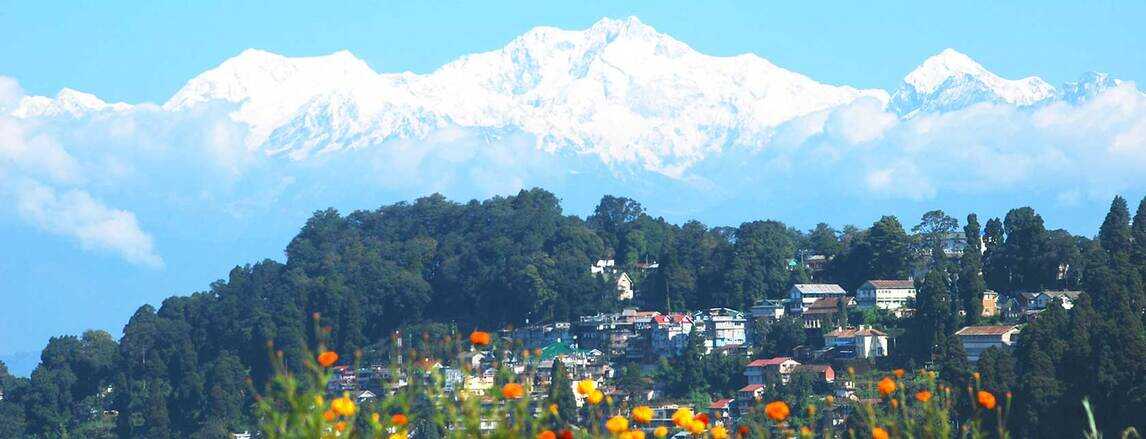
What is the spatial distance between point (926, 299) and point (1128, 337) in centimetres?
1506

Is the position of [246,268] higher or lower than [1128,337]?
higher

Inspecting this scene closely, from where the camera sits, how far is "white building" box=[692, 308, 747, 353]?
6306 cm

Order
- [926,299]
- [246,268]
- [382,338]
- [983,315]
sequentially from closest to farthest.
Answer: [926,299], [983,315], [382,338], [246,268]

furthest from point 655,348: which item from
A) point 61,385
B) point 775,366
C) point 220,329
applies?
point 61,385

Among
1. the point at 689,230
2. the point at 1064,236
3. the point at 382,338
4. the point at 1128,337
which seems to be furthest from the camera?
the point at 689,230

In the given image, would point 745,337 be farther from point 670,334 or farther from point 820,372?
point 820,372

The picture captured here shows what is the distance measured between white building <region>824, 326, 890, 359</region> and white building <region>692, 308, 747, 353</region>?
4289 millimetres

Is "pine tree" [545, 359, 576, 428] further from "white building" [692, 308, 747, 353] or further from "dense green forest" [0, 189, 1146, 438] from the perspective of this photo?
"white building" [692, 308, 747, 353]

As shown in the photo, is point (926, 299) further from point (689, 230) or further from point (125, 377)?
point (125, 377)

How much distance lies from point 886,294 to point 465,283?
51.8ft

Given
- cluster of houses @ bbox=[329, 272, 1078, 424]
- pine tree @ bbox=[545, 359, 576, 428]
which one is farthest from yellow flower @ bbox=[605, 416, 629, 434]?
cluster of houses @ bbox=[329, 272, 1078, 424]

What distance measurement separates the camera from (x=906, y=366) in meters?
54.4

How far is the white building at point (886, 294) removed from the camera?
207ft

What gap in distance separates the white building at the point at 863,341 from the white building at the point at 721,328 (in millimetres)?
4289
